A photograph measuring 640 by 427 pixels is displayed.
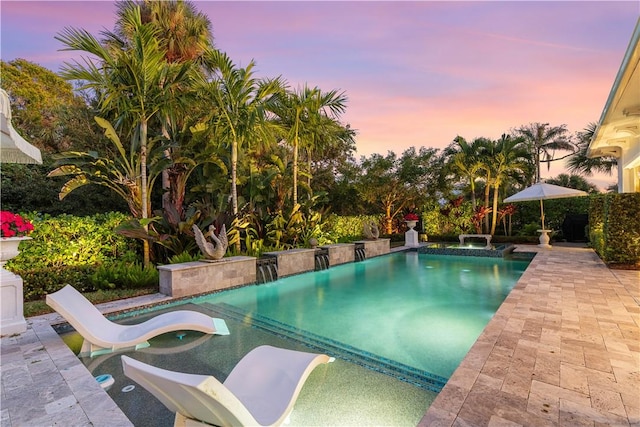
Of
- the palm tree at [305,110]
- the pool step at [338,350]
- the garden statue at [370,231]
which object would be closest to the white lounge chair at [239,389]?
the pool step at [338,350]

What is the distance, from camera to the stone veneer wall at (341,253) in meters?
11.4

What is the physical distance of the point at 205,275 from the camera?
293 inches

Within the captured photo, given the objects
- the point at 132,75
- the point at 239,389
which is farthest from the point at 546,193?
the point at 132,75

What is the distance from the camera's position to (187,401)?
6.08ft

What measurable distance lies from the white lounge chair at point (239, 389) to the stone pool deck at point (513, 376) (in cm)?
86

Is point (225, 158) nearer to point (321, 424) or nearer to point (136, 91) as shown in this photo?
point (136, 91)

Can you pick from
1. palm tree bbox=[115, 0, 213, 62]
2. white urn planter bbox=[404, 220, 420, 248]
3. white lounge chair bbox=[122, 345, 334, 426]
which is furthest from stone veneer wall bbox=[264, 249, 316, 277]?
palm tree bbox=[115, 0, 213, 62]

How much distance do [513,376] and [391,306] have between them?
3939mm

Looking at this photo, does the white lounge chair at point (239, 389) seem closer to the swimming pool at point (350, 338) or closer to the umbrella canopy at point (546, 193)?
the swimming pool at point (350, 338)

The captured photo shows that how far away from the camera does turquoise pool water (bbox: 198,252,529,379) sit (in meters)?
4.65

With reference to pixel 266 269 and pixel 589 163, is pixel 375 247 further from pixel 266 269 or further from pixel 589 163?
pixel 589 163

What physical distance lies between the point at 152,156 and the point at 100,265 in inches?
118

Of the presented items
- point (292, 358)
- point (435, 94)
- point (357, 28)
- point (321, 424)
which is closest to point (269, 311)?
point (292, 358)

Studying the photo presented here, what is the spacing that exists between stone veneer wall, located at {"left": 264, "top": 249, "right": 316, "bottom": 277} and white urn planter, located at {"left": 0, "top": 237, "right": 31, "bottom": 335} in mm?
5524
